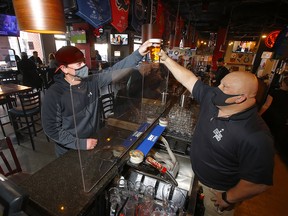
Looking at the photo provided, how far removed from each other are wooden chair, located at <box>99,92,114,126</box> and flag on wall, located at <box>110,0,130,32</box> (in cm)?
238

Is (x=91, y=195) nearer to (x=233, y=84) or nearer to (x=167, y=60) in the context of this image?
(x=233, y=84)

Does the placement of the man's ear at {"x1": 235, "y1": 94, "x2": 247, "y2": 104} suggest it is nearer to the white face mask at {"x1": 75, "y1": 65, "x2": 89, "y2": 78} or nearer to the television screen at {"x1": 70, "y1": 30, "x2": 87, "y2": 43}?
the white face mask at {"x1": 75, "y1": 65, "x2": 89, "y2": 78}

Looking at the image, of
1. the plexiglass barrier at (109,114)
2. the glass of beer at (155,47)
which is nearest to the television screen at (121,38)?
the plexiglass barrier at (109,114)

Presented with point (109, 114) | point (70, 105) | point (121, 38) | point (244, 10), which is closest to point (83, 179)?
point (70, 105)

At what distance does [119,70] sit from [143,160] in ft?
3.56

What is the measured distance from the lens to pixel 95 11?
3.04 m

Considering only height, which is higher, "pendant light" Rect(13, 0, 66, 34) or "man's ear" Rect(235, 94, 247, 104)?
"pendant light" Rect(13, 0, 66, 34)

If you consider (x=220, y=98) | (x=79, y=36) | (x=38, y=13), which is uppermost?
(x=79, y=36)

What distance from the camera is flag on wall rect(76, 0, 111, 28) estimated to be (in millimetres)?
2816

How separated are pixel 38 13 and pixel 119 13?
8.25 ft

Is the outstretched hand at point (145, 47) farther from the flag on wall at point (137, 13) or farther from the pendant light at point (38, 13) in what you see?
the flag on wall at point (137, 13)

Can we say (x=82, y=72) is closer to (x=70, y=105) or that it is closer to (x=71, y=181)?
(x=70, y=105)

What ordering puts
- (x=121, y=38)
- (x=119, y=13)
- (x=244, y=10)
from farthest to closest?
(x=121, y=38), (x=244, y=10), (x=119, y=13)

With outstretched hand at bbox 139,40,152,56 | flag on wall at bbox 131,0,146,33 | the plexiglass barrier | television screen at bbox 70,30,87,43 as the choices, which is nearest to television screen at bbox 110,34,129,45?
television screen at bbox 70,30,87,43
